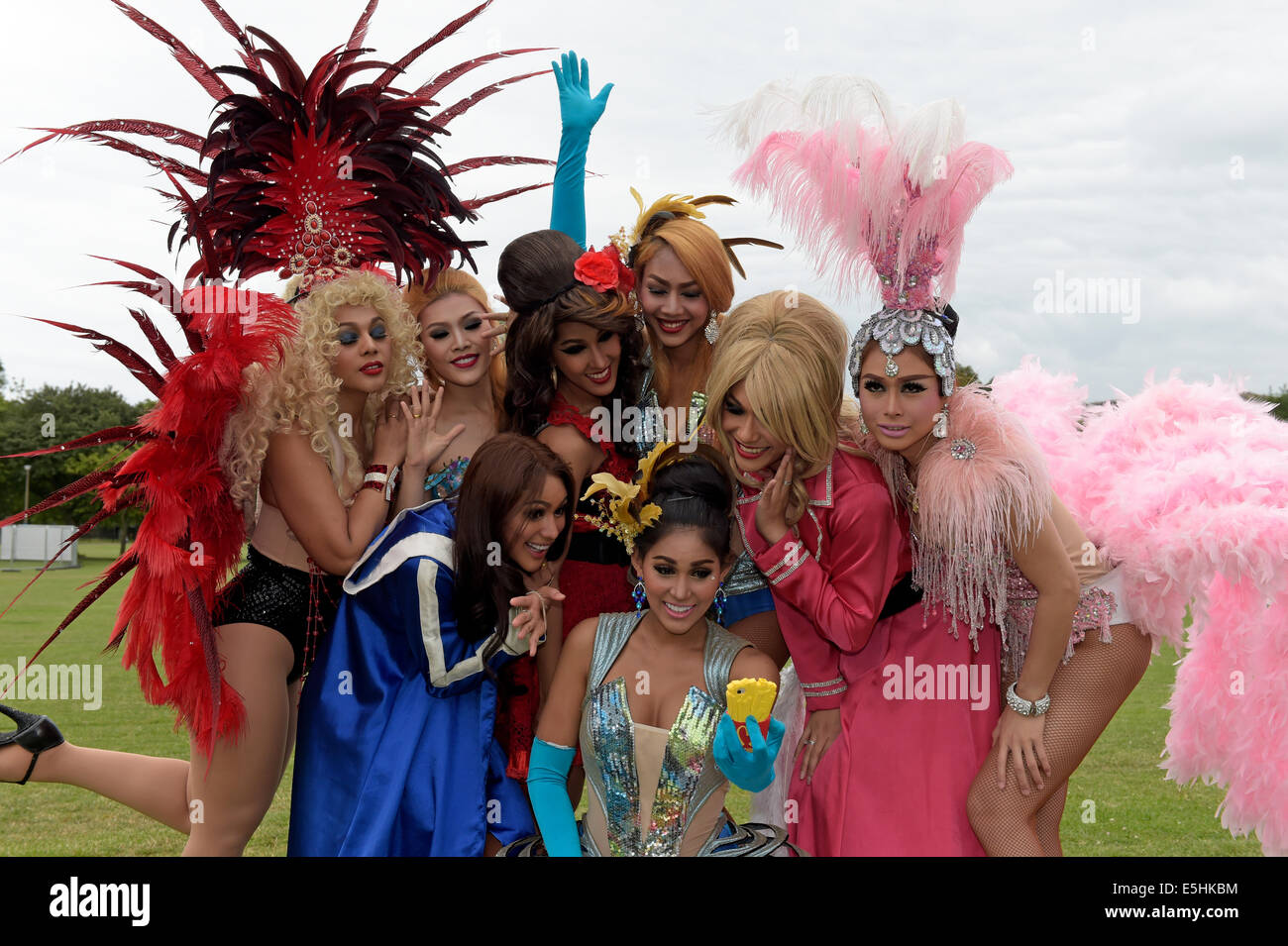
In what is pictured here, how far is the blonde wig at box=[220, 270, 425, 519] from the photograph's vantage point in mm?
3531

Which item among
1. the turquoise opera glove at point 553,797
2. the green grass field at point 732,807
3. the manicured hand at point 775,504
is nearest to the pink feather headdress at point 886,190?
the manicured hand at point 775,504

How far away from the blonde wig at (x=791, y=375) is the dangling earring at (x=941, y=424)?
296 millimetres

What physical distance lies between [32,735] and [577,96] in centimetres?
351

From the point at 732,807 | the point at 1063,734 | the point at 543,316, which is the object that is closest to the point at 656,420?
the point at 543,316

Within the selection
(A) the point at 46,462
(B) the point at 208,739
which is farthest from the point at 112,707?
(A) the point at 46,462

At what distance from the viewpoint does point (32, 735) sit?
4113mm

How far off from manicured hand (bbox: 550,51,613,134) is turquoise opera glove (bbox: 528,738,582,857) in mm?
2698

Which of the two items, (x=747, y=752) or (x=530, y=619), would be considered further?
(x=530, y=619)

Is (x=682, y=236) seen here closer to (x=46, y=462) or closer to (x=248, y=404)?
(x=248, y=404)

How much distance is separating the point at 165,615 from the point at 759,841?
2135 mm

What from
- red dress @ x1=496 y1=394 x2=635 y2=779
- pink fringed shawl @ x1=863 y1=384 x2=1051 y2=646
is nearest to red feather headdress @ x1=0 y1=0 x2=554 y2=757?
red dress @ x1=496 y1=394 x2=635 y2=779

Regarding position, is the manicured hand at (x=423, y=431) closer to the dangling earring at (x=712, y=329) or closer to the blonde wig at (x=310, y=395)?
the blonde wig at (x=310, y=395)

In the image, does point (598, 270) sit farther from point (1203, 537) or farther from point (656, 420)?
point (1203, 537)

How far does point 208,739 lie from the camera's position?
11.5 feet
